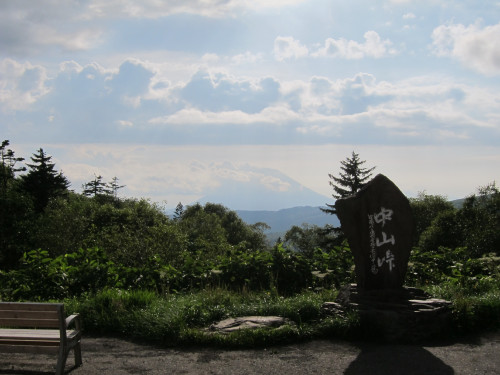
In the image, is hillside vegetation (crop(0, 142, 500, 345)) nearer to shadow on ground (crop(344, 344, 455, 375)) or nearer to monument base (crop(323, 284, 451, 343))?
monument base (crop(323, 284, 451, 343))

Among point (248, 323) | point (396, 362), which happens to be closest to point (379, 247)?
point (396, 362)

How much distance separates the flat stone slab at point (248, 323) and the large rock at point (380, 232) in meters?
1.50

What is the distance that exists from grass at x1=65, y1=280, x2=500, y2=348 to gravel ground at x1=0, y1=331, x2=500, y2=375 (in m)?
0.20

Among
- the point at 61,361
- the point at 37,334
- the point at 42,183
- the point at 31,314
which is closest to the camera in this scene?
the point at 61,361

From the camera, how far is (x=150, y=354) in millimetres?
6512

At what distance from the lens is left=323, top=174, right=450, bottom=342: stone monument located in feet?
24.6

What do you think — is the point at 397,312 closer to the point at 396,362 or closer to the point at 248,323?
the point at 396,362

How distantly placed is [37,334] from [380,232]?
15.9 feet

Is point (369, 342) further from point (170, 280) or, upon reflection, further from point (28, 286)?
point (28, 286)

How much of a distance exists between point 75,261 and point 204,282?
2.85 meters

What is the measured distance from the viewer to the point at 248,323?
283 inches

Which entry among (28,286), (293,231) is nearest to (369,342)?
(28,286)

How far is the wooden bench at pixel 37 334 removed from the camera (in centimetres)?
552

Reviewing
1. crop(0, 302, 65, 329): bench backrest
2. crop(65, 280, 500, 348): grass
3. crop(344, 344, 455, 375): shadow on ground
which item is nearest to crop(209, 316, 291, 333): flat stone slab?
crop(65, 280, 500, 348): grass
